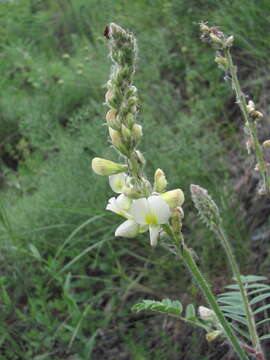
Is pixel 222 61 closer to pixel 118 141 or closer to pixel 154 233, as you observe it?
pixel 118 141

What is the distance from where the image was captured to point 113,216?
9.68 ft

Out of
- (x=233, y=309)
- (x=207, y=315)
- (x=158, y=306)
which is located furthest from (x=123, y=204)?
(x=233, y=309)

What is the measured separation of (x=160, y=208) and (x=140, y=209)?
60mm

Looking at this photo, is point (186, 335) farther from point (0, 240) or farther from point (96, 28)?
point (96, 28)

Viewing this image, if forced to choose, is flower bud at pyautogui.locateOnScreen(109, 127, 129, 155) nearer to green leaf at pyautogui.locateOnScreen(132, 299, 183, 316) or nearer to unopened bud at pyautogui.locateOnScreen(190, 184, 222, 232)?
unopened bud at pyautogui.locateOnScreen(190, 184, 222, 232)

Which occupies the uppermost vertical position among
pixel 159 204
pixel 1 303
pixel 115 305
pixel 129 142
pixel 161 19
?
pixel 129 142

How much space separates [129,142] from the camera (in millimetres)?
1287

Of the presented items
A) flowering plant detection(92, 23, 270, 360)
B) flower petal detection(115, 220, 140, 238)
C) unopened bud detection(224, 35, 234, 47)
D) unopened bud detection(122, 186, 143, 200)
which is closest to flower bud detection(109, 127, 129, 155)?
flowering plant detection(92, 23, 270, 360)

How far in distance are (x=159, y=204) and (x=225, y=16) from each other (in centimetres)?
261

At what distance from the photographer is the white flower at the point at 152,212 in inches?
49.8

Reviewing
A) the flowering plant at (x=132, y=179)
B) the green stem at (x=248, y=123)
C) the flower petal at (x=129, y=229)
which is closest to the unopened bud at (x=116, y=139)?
the flowering plant at (x=132, y=179)

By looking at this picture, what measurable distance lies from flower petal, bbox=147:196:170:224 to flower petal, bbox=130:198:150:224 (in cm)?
2

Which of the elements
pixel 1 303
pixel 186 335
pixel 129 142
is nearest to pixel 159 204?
pixel 129 142

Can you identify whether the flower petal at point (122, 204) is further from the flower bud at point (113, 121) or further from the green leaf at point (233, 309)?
the green leaf at point (233, 309)
